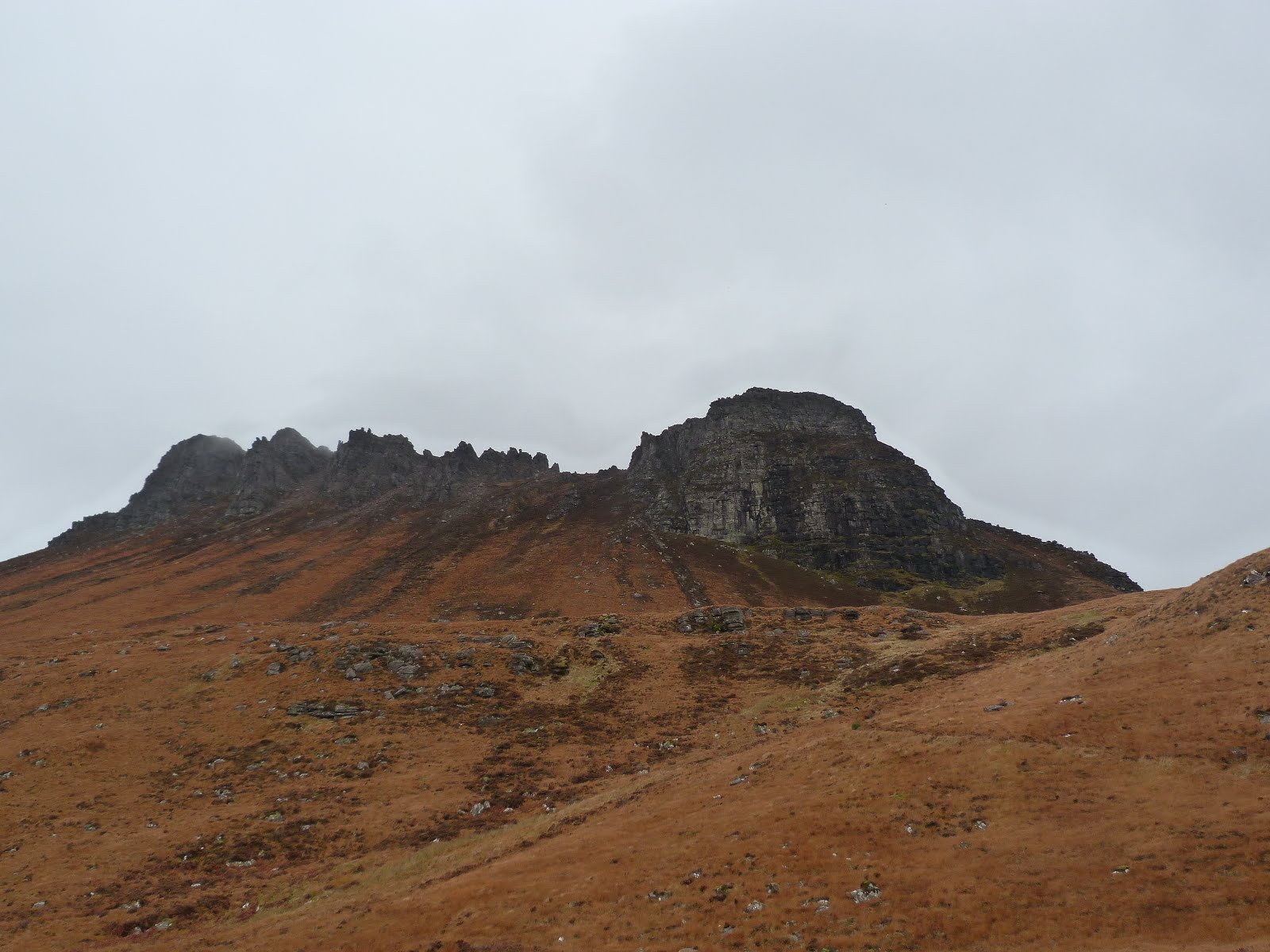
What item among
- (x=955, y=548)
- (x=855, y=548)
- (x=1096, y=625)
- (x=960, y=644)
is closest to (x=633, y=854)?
(x=960, y=644)

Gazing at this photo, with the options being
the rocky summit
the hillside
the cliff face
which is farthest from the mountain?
the hillside

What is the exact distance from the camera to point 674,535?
140 metres

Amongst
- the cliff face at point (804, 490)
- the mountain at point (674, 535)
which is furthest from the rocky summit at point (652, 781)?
the cliff face at point (804, 490)

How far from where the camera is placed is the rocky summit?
22.2 m

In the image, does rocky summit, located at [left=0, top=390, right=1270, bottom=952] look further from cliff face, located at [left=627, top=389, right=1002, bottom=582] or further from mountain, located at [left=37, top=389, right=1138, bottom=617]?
cliff face, located at [left=627, top=389, right=1002, bottom=582]

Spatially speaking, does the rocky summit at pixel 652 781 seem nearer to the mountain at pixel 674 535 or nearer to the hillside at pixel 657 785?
the hillside at pixel 657 785

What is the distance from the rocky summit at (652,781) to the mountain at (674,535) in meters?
20.5

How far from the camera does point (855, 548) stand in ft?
446

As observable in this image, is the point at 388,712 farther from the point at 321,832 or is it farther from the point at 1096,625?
the point at 1096,625

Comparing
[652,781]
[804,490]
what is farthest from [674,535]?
[652,781]

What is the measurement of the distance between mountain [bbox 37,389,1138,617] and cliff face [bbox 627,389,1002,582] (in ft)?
1.41

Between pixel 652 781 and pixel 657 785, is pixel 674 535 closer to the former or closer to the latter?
pixel 652 781

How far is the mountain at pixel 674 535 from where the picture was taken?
11638cm

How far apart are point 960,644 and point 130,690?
7545cm
